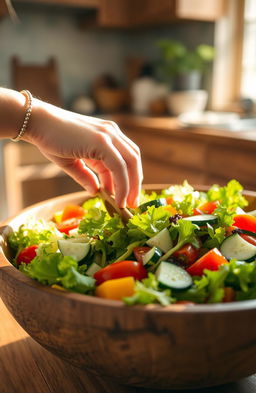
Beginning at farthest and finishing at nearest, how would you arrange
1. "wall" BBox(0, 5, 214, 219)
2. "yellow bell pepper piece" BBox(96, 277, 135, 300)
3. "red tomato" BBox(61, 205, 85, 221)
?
1. "wall" BBox(0, 5, 214, 219)
2. "red tomato" BBox(61, 205, 85, 221)
3. "yellow bell pepper piece" BBox(96, 277, 135, 300)

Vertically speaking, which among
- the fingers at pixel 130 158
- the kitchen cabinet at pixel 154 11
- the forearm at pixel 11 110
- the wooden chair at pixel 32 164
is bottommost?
the wooden chair at pixel 32 164

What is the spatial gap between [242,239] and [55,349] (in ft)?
1.36

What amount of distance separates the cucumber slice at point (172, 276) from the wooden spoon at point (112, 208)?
232 millimetres

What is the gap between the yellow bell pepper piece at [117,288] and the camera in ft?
2.11

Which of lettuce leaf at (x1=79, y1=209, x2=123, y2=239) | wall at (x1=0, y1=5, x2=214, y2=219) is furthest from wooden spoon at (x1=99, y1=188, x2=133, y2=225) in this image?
wall at (x1=0, y1=5, x2=214, y2=219)

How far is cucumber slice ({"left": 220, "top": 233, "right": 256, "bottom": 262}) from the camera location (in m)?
0.80

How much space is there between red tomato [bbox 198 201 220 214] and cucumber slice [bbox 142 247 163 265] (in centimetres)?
25

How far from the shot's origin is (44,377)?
2.23 ft

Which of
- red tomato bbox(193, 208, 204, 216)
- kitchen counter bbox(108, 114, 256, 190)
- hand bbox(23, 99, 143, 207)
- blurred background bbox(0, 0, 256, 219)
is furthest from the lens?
blurred background bbox(0, 0, 256, 219)

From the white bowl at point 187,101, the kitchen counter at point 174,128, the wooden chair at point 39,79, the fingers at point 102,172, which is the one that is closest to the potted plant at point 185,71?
the white bowl at point 187,101

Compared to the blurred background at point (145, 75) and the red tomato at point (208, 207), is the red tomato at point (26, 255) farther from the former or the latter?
the blurred background at point (145, 75)

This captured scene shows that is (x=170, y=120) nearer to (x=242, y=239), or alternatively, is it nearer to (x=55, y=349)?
(x=242, y=239)

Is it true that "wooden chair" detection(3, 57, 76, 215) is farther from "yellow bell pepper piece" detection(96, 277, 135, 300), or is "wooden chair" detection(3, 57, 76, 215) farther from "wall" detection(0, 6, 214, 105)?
"yellow bell pepper piece" detection(96, 277, 135, 300)

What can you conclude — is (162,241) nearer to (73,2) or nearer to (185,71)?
(185,71)
